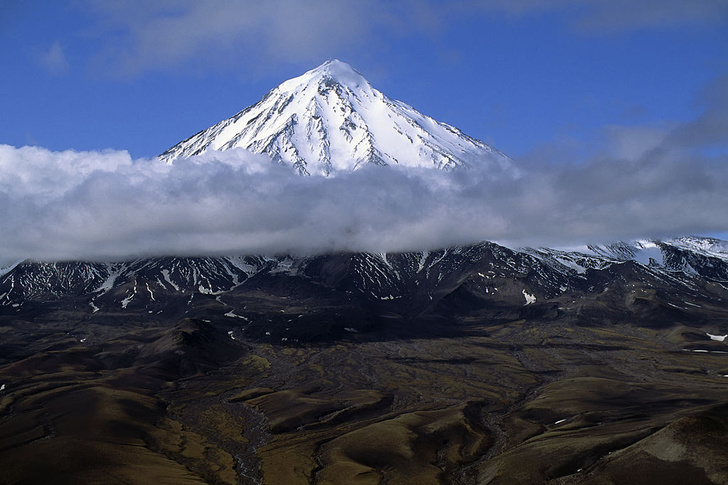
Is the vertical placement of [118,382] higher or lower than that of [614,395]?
higher

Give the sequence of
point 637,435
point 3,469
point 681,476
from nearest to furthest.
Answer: point 681,476 → point 3,469 → point 637,435

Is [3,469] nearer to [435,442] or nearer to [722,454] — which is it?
[435,442]

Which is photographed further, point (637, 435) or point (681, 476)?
point (637, 435)

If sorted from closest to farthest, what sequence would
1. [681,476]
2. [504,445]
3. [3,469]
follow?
[681,476] < [3,469] < [504,445]

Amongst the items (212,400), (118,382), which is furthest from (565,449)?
(118,382)

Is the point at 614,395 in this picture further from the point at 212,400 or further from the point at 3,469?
the point at 3,469

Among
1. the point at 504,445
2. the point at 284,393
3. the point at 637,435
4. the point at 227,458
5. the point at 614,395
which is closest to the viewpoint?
the point at 637,435

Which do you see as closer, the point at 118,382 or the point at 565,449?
the point at 565,449

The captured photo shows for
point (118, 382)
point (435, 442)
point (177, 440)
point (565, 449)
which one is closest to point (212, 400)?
point (118, 382)

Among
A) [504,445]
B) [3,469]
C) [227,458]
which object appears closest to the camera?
[3,469]
